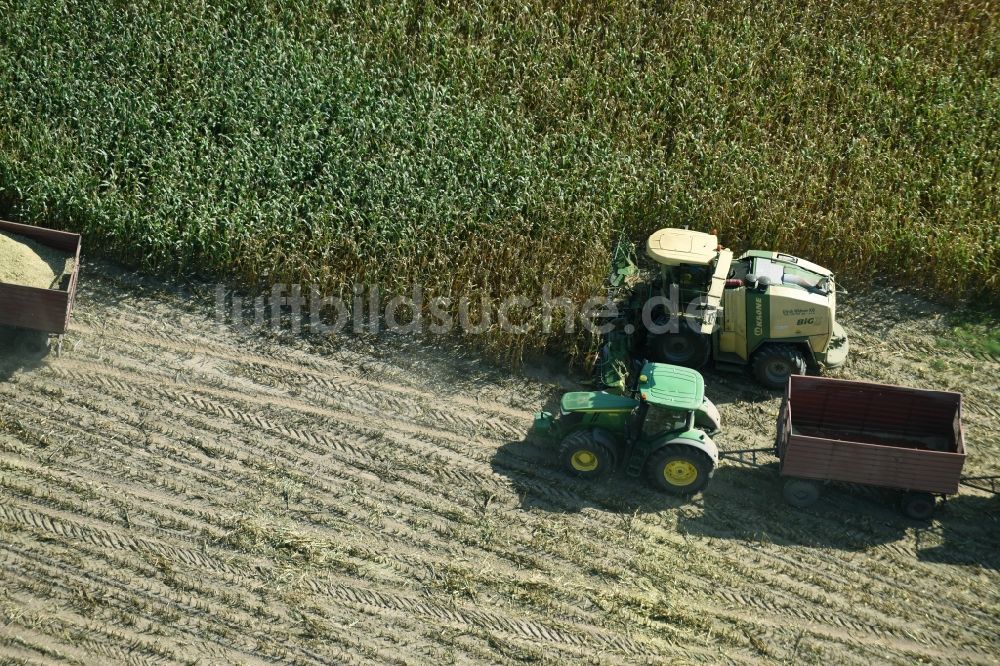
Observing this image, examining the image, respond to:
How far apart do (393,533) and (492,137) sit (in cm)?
679

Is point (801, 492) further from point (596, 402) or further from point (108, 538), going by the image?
point (108, 538)

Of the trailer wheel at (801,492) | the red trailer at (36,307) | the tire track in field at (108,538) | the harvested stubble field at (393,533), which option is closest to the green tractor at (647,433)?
the harvested stubble field at (393,533)

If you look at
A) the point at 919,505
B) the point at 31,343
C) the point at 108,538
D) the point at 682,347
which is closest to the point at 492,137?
the point at 682,347

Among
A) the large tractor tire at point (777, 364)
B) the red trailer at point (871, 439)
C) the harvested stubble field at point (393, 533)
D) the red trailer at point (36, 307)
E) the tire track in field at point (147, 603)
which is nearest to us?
the tire track in field at point (147, 603)

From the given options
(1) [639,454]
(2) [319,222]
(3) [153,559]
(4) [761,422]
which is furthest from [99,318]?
(4) [761,422]

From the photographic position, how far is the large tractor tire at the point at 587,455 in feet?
34.7

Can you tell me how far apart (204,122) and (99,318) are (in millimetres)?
3608

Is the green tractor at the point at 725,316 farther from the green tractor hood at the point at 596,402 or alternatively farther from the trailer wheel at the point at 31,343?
the trailer wheel at the point at 31,343

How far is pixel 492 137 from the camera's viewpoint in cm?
1491

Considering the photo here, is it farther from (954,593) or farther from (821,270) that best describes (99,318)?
(954,593)

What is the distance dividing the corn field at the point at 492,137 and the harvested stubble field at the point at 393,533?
1.55 metres

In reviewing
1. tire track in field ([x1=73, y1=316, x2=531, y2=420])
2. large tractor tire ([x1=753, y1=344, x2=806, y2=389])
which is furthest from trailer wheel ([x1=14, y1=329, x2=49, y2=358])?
large tractor tire ([x1=753, y1=344, x2=806, y2=389])

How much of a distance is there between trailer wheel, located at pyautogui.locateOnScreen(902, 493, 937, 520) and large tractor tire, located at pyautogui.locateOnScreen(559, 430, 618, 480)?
9.83ft

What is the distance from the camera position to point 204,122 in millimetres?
14609
